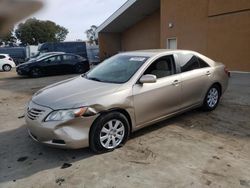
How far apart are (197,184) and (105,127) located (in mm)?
1546

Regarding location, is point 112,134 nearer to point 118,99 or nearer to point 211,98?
point 118,99

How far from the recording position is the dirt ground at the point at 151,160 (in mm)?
3347

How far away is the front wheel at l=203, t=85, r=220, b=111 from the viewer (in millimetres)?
5922

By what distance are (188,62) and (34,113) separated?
315 centimetres

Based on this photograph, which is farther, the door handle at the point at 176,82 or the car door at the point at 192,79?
the car door at the point at 192,79

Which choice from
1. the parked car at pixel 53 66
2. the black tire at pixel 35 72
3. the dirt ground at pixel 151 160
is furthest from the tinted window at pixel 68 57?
the dirt ground at pixel 151 160

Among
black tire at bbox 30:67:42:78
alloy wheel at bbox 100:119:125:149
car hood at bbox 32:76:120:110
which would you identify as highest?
car hood at bbox 32:76:120:110

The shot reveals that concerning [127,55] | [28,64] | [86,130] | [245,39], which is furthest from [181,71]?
[28,64]

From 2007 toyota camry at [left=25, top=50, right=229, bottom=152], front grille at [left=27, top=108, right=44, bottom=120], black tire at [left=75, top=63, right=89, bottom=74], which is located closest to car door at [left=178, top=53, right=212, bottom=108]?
2007 toyota camry at [left=25, top=50, right=229, bottom=152]

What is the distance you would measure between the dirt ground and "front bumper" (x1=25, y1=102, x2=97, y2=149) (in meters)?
0.29

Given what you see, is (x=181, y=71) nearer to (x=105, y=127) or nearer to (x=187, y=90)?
(x=187, y=90)

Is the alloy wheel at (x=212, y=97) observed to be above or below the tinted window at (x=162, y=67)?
below

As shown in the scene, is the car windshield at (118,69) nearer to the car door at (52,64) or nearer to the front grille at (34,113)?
the front grille at (34,113)

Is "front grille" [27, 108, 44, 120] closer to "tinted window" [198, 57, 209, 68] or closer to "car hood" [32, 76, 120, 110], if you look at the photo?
"car hood" [32, 76, 120, 110]
